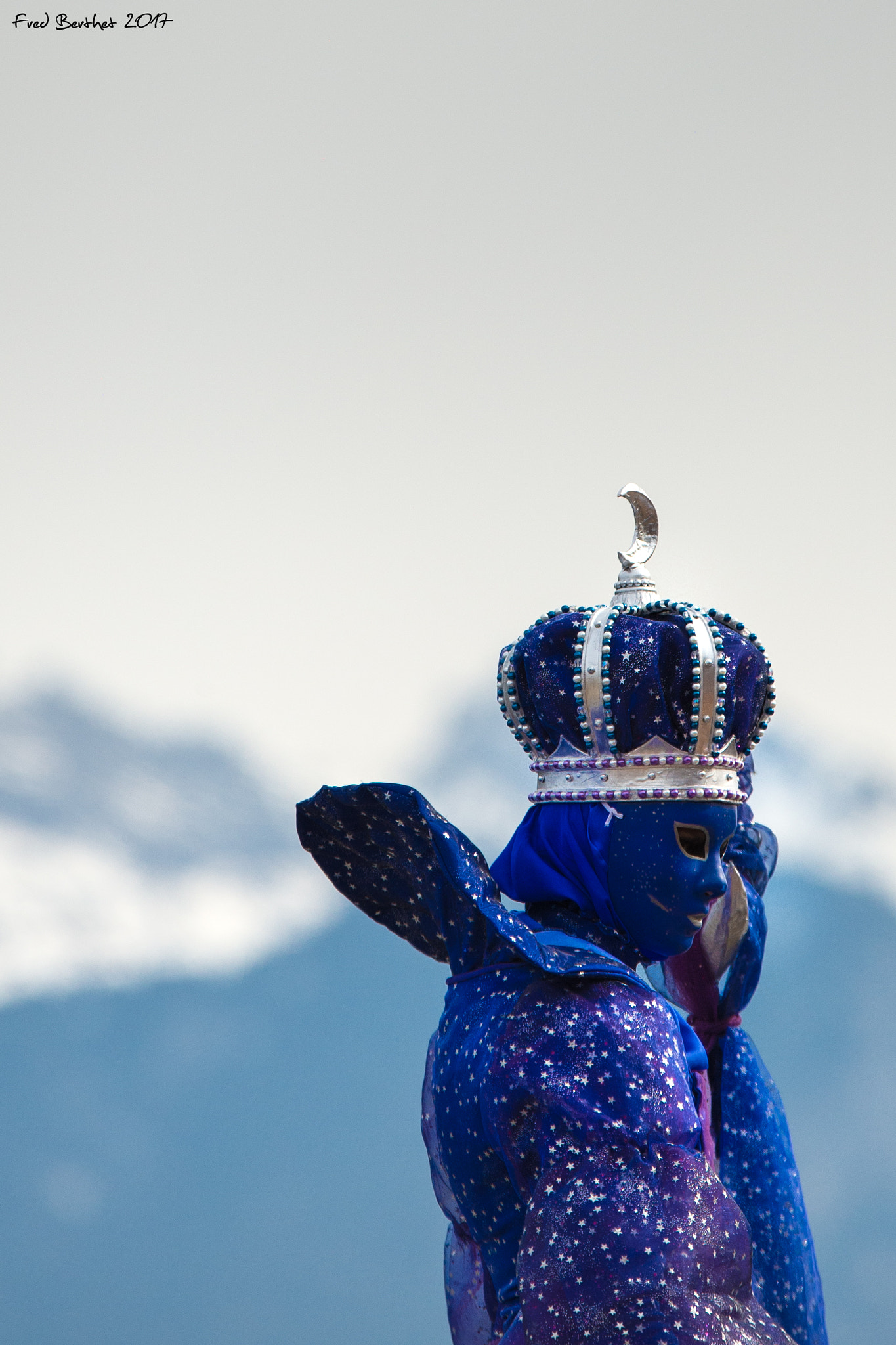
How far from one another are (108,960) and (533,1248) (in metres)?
1.77

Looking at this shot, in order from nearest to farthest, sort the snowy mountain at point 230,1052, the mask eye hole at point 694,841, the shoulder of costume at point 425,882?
the shoulder of costume at point 425,882, the mask eye hole at point 694,841, the snowy mountain at point 230,1052

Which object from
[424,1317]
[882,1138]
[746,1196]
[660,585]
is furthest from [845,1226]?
[746,1196]

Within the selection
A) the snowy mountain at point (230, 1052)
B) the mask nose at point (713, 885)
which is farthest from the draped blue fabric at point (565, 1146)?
the snowy mountain at point (230, 1052)

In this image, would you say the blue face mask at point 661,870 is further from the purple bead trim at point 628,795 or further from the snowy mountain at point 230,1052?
the snowy mountain at point 230,1052

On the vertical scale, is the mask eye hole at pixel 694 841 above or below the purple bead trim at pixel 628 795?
below

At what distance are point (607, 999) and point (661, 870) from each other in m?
0.17

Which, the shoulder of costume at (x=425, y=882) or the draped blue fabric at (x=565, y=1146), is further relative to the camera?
the shoulder of costume at (x=425, y=882)

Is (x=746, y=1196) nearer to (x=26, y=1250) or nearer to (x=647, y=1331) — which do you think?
(x=647, y=1331)

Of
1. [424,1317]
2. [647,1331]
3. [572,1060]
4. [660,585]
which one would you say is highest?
[660,585]

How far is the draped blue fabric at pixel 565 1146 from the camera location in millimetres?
1001

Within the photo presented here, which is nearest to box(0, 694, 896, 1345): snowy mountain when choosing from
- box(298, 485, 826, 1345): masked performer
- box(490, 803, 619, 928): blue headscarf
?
box(298, 485, 826, 1345): masked performer

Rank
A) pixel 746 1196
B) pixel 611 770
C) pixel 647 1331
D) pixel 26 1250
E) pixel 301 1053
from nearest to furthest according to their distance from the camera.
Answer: pixel 647 1331 → pixel 611 770 → pixel 746 1196 → pixel 26 1250 → pixel 301 1053

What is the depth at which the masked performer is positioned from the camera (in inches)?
40.0

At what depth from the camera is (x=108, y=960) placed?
8.64 ft
